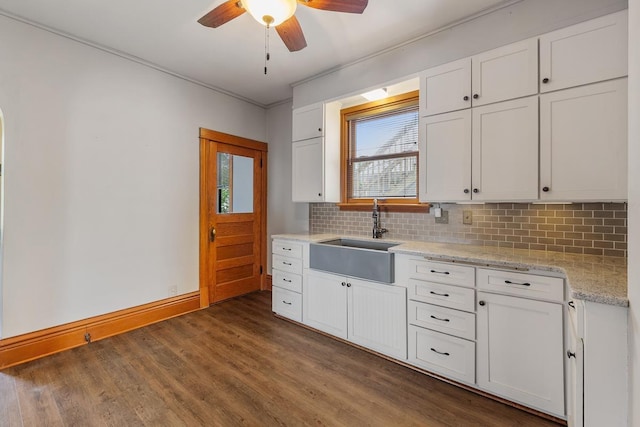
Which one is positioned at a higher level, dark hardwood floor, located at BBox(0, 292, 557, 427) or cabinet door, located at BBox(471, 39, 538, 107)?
cabinet door, located at BBox(471, 39, 538, 107)

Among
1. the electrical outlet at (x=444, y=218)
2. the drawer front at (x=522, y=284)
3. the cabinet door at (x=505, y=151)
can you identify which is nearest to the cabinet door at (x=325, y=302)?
the electrical outlet at (x=444, y=218)

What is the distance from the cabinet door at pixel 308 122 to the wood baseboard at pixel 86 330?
2345 millimetres

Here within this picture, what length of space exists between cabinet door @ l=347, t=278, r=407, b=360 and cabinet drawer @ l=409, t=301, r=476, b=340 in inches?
3.6

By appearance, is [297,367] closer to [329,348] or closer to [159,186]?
[329,348]

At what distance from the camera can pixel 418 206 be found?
2.76 m

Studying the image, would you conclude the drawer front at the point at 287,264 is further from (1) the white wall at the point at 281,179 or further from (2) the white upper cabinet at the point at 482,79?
(2) the white upper cabinet at the point at 482,79

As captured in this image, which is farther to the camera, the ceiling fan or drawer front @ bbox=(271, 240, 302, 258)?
drawer front @ bbox=(271, 240, 302, 258)

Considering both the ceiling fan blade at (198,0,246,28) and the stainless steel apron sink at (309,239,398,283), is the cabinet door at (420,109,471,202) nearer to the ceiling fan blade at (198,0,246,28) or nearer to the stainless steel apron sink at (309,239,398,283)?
the stainless steel apron sink at (309,239,398,283)

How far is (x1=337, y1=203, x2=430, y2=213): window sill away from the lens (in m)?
2.75

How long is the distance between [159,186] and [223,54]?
1557 millimetres

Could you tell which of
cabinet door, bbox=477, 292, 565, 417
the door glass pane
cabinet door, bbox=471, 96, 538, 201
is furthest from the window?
the door glass pane

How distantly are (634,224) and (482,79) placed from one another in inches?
60.1

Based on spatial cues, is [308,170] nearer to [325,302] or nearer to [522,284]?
[325,302]

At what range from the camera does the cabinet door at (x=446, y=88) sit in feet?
7.25
